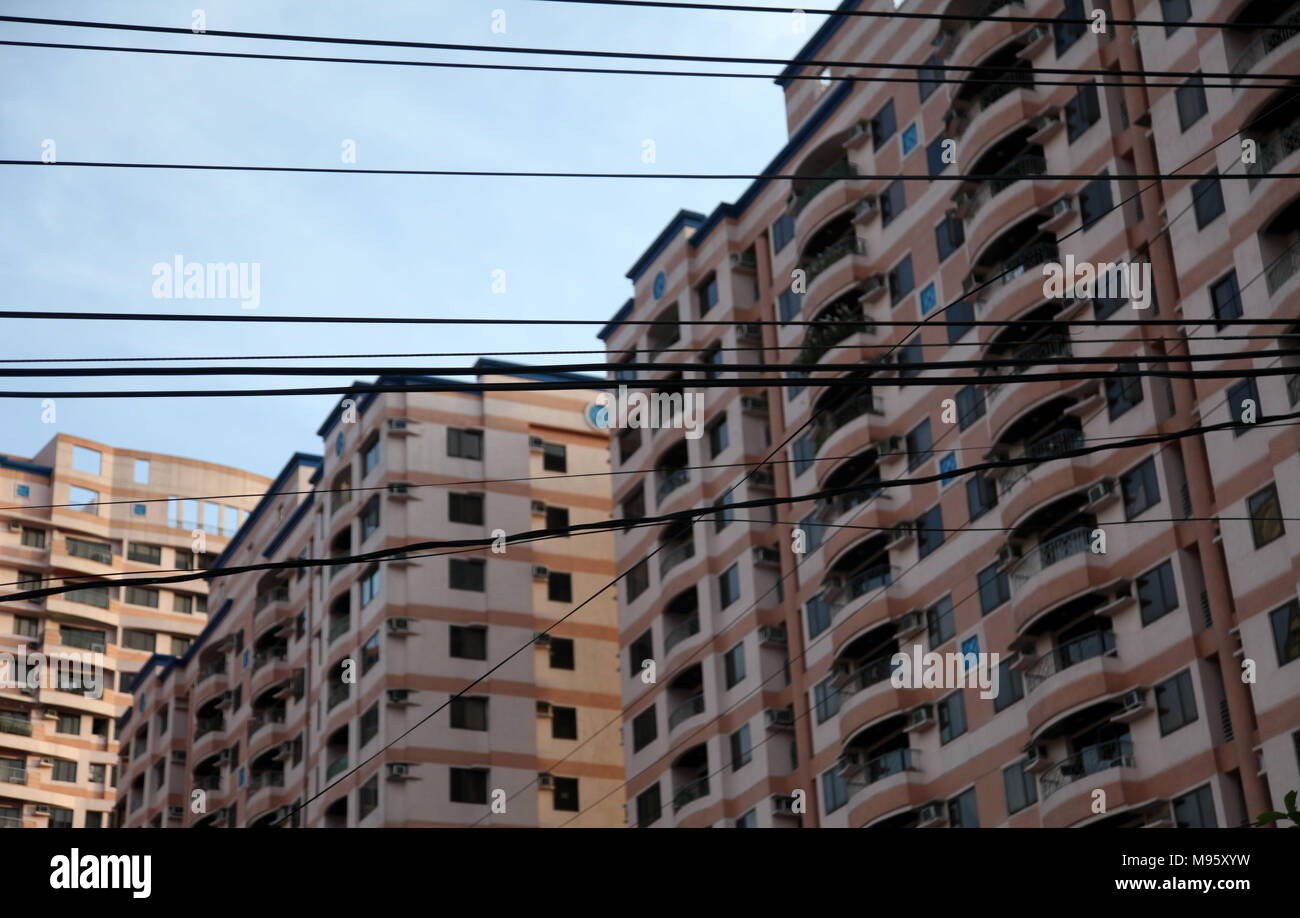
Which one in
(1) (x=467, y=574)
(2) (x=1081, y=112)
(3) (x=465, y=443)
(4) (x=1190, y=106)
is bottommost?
(1) (x=467, y=574)

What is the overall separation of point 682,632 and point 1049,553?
673 inches

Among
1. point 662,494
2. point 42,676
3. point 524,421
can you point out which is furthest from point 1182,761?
point 42,676

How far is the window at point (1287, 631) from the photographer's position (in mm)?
36594

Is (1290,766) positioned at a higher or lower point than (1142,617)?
lower

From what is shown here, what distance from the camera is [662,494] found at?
60.6 metres

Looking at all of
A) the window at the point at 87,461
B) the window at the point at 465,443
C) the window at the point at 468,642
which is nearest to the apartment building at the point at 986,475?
the window at the point at 468,642

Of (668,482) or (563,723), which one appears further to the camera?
(563,723)

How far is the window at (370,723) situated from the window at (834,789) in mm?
18764

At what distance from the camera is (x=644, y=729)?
58938 mm

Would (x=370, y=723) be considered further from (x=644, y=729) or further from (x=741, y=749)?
(x=741, y=749)

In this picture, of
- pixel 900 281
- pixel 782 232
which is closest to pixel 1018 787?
pixel 900 281

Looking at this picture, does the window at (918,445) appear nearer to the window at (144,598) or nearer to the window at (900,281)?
the window at (900,281)

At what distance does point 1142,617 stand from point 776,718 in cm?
1481
